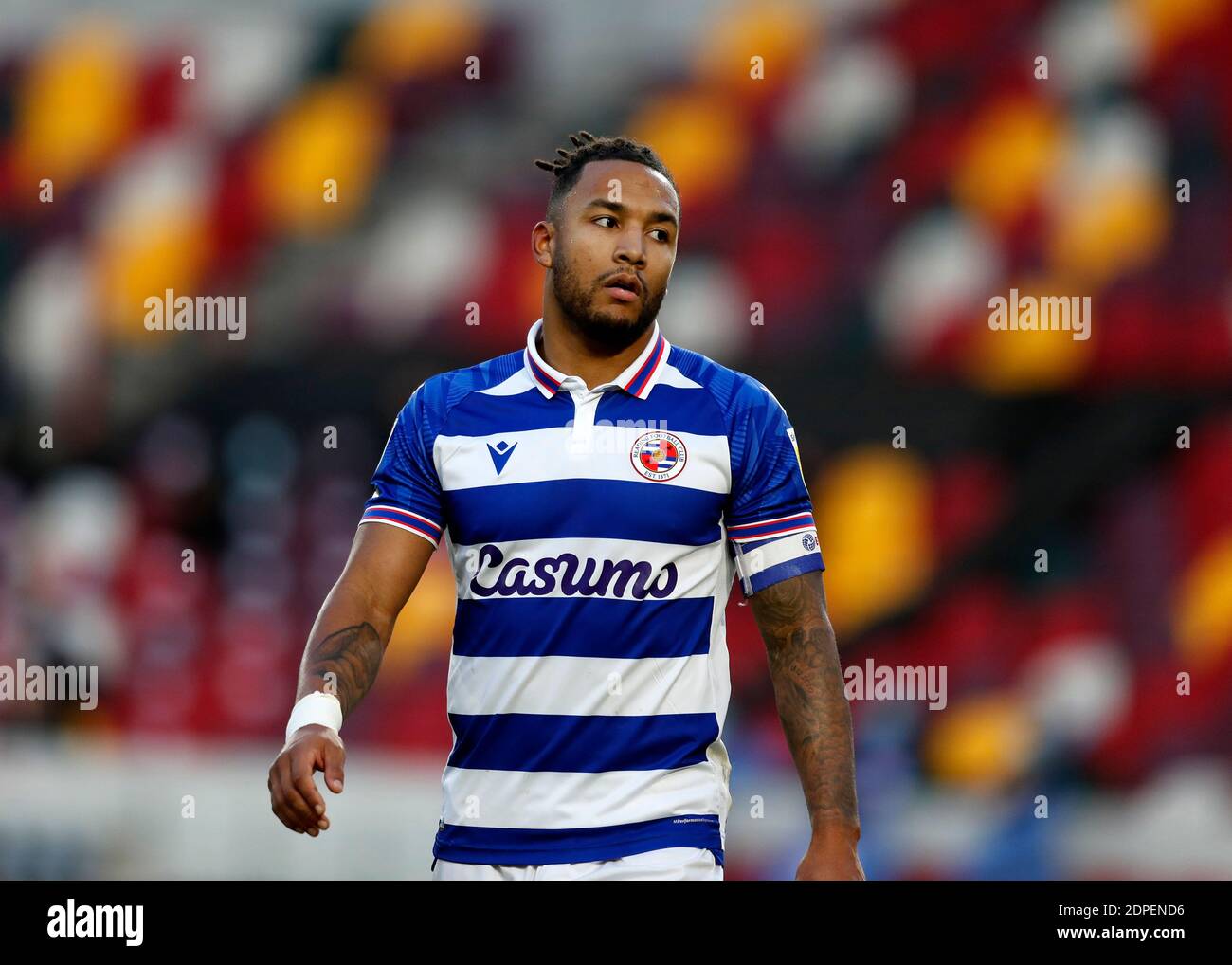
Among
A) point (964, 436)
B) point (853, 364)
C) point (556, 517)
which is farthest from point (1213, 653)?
point (556, 517)

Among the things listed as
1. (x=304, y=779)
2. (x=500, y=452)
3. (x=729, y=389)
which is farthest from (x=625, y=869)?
(x=729, y=389)

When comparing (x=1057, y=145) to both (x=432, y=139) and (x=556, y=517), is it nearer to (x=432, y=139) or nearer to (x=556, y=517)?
(x=432, y=139)

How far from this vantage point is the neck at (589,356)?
92.7 inches

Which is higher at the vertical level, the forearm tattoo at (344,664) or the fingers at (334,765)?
the forearm tattoo at (344,664)

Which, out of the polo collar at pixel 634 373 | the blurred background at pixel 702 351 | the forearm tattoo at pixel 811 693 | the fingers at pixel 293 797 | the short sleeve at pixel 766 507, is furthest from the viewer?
the blurred background at pixel 702 351

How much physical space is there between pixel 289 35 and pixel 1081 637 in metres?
3.58

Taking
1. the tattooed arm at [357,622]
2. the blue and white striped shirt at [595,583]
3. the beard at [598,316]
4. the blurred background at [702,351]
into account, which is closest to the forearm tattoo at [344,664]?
the tattooed arm at [357,622]

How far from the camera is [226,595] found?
5391 millimetres

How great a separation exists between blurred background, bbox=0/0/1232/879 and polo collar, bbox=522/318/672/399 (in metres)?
2.88

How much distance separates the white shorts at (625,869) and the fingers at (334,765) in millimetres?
335

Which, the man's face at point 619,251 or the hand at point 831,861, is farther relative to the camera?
the man's face at point 619,251

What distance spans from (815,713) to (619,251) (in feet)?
2.40

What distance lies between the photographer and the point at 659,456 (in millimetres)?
2238

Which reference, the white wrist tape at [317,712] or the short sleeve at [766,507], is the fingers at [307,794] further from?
the short sleeve at [766,507]
